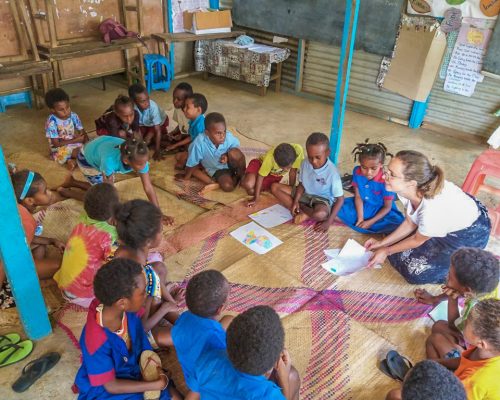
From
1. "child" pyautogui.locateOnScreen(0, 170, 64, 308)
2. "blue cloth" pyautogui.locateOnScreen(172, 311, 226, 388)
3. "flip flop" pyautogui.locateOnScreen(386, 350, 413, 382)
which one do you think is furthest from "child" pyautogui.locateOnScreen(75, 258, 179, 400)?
"flip flop" pyautogui.locateOnScreen(386, 350, 413, 382)

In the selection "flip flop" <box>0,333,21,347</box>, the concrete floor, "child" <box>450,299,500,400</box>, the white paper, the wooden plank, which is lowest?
the concrete floor

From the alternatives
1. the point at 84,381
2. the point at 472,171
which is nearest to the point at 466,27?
the point at 472,171

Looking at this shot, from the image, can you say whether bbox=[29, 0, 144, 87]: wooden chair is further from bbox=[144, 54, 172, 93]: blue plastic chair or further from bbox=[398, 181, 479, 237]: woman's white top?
bbox=[398, 181, 479, 237]: woman's white top

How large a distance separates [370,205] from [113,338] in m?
2.04

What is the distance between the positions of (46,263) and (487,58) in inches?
173

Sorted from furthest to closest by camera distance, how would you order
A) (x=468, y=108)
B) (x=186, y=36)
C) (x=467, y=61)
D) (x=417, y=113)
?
(x=186, y=36)
(x=417, y=113)
(x=468, y=108)
(x=467, y=61)

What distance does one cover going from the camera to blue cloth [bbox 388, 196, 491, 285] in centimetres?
241

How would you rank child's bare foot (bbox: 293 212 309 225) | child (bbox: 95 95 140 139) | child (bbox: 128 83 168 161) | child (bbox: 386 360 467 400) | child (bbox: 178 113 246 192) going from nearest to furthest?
child (bbox: 386 360 467 400)
child's bare foot (bbox: 293 212 309 225)
child (bbox: 178 113 246 192)
child (bbox: 95 95 140 139)
child (bbox: 128 83 168 161)

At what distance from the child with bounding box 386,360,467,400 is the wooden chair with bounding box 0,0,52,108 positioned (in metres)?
4.52

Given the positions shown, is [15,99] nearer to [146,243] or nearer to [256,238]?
[256,238]

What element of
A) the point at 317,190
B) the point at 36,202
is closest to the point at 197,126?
the point at 317,190

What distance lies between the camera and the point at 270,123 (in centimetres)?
499

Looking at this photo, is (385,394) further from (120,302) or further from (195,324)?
(120,302)

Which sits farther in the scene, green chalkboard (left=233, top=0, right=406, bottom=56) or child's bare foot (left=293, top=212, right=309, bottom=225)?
green chalkboard (left=233, top=0, right=406, bottom=56)
